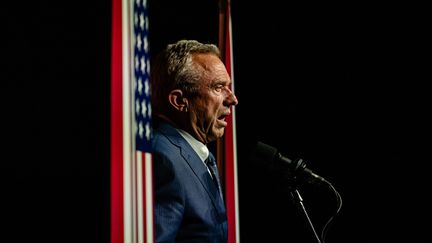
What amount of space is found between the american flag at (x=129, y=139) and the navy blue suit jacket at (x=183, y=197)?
0.95 feet

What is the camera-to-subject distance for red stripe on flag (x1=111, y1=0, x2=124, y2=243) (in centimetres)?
116

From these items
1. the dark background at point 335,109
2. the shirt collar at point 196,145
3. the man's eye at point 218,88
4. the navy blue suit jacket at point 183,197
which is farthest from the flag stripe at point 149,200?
the dark background at point 335,109

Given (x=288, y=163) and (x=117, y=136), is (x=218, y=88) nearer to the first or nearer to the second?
(x=288, y=163)

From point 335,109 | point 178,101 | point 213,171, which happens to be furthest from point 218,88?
point 335,109

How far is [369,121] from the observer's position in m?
2.94

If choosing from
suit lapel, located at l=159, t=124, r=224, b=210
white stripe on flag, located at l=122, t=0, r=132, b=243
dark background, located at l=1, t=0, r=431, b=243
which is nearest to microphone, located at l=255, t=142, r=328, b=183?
suit lapel, located at l=159, t=124, r=224, b=210

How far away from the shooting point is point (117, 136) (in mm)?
1173

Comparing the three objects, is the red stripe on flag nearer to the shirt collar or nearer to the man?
the man

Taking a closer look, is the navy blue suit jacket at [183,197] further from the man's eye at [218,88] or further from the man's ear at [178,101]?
the man's eye at [218,88]
